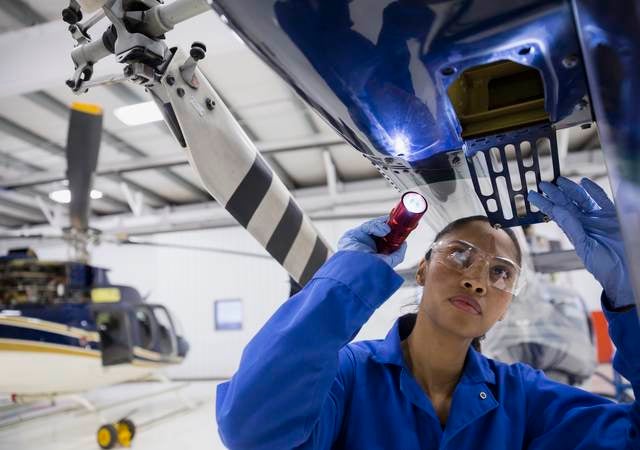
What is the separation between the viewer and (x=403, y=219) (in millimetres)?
933

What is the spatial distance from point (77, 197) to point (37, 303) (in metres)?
1.44

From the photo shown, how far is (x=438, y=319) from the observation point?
3.73 feet

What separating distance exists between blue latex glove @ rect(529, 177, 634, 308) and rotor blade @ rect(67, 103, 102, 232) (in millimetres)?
3091

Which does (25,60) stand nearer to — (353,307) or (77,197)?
(77,197)

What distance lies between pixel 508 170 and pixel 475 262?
30 centimetres

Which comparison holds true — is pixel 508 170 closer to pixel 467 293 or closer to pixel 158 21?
pixel 467 293

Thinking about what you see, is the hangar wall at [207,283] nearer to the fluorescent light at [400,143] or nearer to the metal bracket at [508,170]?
the metal bracket at [508,170]

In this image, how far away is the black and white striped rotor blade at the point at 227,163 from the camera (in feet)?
4.63

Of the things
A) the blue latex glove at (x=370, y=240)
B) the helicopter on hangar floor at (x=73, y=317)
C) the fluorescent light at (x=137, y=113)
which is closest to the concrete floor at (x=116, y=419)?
the helicopter on hangar floor at (x=73, y=317)

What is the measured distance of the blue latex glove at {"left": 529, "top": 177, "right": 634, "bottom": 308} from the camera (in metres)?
0.99

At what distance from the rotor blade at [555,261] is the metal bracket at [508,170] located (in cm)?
279

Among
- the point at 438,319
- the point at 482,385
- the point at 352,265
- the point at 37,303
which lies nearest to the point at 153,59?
the point at 352,265

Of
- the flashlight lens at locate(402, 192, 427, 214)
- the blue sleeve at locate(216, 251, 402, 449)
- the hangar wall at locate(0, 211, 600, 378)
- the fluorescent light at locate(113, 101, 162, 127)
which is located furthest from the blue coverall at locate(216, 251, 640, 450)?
the hangar wall at locate(0, 211, 600, 378)

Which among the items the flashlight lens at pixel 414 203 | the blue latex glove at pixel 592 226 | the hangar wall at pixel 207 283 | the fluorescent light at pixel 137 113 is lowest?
the hangar wall at pixel 207 283
